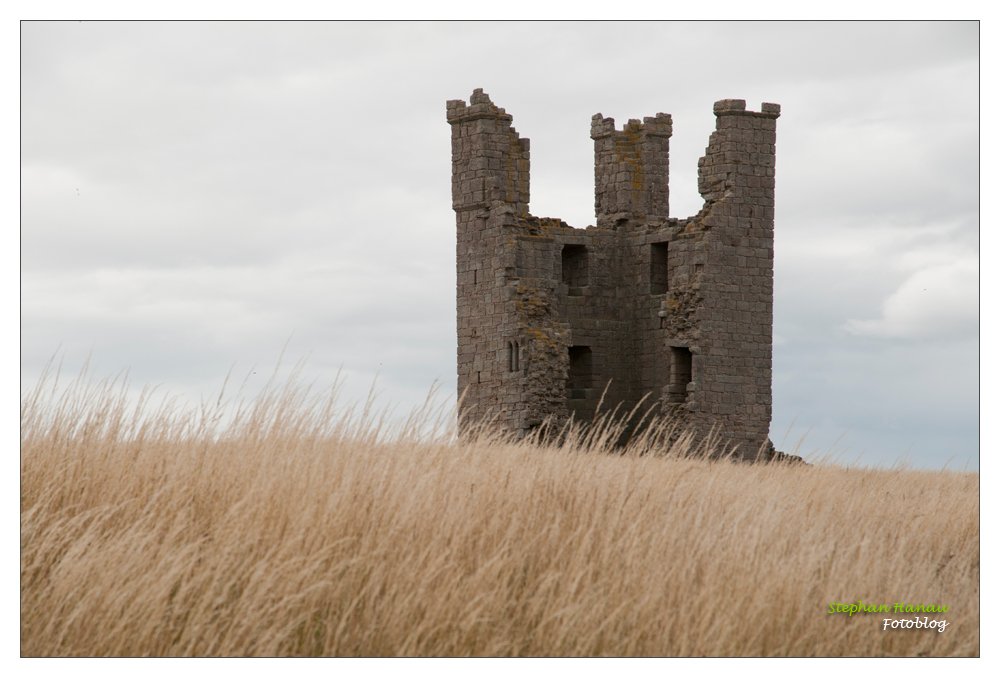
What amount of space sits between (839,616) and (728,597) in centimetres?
72

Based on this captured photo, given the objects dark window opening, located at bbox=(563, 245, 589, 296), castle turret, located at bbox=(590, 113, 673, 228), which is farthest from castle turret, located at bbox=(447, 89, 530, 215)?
castle turret, located at bbox=(590, 113, 673, 228)

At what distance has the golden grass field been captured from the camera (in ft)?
17.1

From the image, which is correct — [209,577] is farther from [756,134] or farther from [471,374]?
[756,134]

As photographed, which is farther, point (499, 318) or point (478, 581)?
point (499, 318)

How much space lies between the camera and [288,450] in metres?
6.80

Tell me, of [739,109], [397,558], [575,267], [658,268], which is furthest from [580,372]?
[397,558]

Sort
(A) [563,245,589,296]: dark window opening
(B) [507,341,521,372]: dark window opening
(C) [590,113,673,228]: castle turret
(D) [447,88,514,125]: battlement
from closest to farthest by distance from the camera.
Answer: (B) [507,341,521,372]: dark window opening
(D) [447,88,514,125]: battlement
(A) [563,245,589,296]: dark window opening
(C) [590,113,673,228]: castle turret

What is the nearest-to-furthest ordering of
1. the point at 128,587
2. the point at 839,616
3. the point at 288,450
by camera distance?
1. the point at 128,587
2. the point at 839,616
3. the point at 288,450

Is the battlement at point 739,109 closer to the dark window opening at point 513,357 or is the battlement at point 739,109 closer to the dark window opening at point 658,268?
the dark window opening at point 658,268

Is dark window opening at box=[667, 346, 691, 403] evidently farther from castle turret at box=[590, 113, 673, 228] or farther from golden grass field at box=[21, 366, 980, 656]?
golden grass field at box=[21, 366, 980, 656]

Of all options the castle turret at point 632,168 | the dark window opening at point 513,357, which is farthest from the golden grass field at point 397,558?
the castle turret at point 632,168

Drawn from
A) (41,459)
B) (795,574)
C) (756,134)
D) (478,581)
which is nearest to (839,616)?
(795,574)

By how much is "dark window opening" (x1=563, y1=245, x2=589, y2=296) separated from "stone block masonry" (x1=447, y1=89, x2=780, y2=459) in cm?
4

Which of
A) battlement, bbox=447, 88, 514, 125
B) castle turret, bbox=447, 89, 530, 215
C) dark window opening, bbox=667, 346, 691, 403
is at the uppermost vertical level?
battlement, bbox=447, 88, 514, 125
